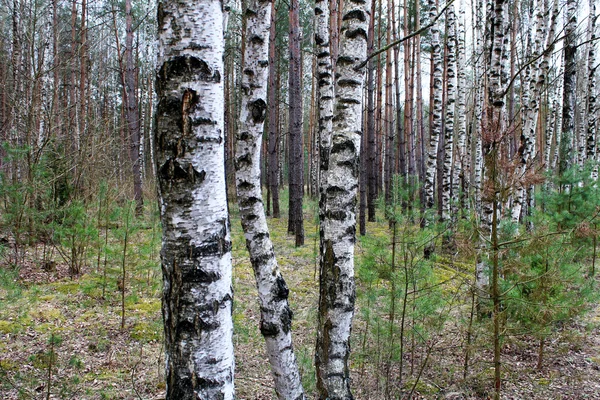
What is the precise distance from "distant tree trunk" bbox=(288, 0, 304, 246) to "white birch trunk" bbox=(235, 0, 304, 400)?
6328 millimetres

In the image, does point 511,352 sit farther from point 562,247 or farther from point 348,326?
point 348,326

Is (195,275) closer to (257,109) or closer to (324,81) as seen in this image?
(257,109)

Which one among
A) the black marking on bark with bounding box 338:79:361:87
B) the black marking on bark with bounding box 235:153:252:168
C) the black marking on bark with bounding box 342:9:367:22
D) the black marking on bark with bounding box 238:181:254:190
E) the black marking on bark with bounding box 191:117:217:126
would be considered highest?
the black marking on bark with bounding box 342:9:367:22

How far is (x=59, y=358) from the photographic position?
12.4 ft

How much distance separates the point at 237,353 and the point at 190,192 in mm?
3470

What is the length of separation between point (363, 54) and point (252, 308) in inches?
→ 159

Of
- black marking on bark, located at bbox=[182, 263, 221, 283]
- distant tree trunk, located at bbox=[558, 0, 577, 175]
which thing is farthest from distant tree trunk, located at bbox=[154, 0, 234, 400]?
distant tree trunk, located at bbox=[558, 0, 577, 175]

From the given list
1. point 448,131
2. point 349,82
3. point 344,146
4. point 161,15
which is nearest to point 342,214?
point 344,146

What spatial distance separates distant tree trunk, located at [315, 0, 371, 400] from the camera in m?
2.78

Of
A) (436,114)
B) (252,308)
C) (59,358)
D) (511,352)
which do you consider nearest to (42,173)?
(59,358)

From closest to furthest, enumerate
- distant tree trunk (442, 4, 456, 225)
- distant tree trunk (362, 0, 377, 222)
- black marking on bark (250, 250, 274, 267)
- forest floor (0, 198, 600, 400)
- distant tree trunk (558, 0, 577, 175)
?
black marking on bark (250, 250, 274, 267), forest floor (0, 198, 600, 400), distant tree trunk (558, 0, 577, 175), distant tree trunk (442, 4, 456, 225), distant tree trunk (362, 0, 377, 222)

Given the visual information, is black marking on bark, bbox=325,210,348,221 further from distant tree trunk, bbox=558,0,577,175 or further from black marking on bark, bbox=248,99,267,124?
distant tree trunk, bbox=558,0,577,175

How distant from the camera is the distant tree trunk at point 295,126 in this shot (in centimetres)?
935

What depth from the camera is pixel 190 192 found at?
1517mm
